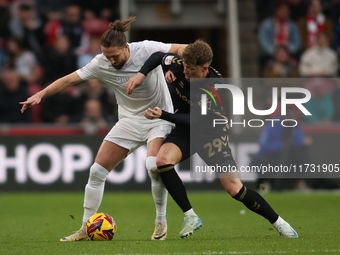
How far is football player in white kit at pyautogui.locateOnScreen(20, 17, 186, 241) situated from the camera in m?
5.62

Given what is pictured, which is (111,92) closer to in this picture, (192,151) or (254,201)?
(192,151)

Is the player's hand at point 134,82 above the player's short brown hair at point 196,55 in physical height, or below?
below

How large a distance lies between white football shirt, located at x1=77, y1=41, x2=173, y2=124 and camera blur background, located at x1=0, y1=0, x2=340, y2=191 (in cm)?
503

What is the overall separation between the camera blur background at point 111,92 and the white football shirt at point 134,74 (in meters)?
5.03

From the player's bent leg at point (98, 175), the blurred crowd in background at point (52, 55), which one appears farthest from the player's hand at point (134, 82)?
the blurred crowd in background at point (52, 55)

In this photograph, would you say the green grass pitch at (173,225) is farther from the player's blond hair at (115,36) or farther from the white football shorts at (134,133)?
the player's blond hair at (115,36)

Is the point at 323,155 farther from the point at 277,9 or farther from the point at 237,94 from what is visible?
the point at 277,9

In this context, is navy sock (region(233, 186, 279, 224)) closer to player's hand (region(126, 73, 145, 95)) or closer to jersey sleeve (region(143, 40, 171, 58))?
player's hand (region(126, 73, 145, 95))

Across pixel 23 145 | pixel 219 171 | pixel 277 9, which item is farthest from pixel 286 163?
pixel 219 171

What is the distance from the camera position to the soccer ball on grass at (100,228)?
551 cm

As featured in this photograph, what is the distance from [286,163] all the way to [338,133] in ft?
3.91

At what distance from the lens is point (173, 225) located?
22.8ft

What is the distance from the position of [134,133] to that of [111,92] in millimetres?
6232

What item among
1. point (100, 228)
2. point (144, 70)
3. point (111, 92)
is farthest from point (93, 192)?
point (111, 92)
